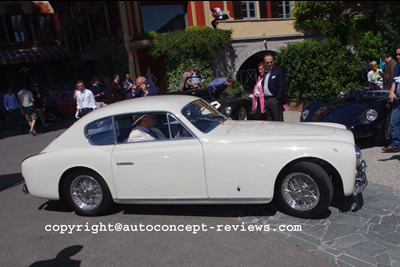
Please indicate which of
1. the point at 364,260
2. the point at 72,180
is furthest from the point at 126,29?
the point at 364,260

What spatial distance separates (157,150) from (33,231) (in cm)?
188

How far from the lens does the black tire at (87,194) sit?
4.31 meters

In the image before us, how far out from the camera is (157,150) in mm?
4012

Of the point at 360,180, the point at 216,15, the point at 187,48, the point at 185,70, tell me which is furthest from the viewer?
the point at 216,15

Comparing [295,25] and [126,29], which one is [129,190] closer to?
[126,29]

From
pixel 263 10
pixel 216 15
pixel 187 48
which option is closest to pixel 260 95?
pixel 187 48

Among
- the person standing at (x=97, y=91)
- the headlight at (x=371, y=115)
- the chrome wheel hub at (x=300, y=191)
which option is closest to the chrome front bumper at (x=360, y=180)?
the chrome wheel hub at (x=300, y=191)

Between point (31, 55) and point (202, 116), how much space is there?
24102mm

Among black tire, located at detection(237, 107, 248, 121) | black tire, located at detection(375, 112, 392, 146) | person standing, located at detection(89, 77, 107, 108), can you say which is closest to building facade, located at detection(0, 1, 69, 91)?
person standing, located at detection(89, 77, 107, 108)

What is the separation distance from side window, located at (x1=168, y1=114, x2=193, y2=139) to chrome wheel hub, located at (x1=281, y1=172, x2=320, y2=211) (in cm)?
125

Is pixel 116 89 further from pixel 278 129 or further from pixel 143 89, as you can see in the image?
pixel 278 129

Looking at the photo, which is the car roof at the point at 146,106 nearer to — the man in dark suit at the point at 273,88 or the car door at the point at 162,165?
the car door at the point at 162,165

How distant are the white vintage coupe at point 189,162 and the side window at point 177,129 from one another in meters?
0.01

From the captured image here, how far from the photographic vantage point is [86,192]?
4.45 m
